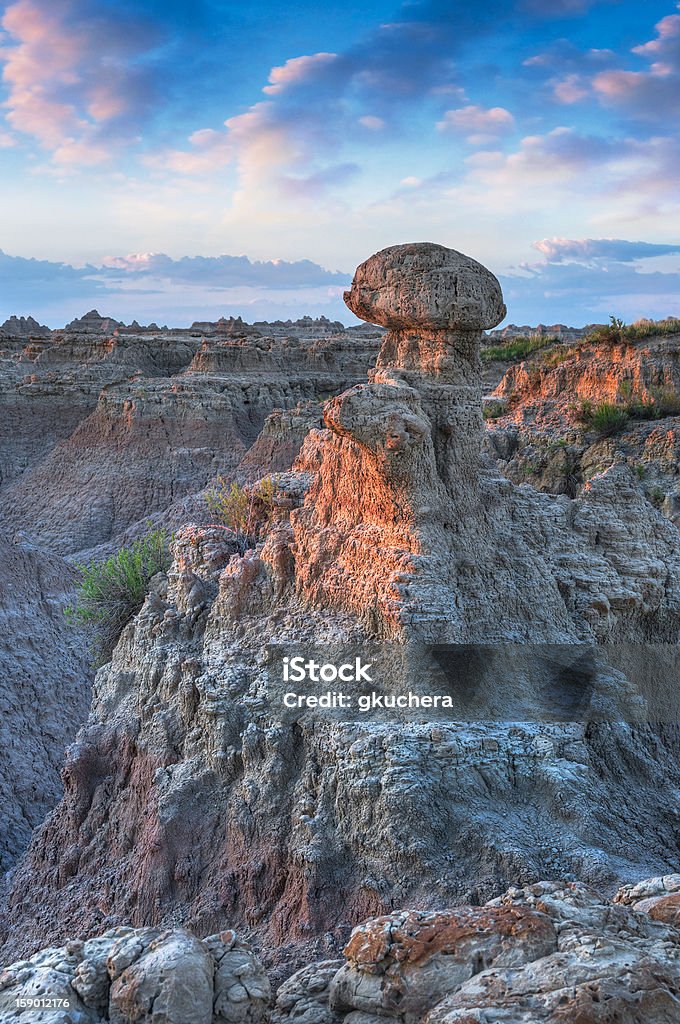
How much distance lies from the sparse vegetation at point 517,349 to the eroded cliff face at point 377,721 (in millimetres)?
20728

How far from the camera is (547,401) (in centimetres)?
2139

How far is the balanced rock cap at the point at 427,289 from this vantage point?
7.34 meters

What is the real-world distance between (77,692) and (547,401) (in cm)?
1300

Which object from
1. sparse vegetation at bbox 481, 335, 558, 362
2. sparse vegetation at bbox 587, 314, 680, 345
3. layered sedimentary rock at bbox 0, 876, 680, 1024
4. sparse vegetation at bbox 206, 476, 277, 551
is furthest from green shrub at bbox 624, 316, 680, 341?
layered sedimentary rock at bbox 0, 876, 680, 1024

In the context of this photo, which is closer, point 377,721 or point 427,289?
point 377,721

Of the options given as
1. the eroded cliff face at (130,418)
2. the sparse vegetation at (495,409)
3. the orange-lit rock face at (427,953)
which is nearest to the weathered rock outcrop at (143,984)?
the orange-lit rock face at (427,953)

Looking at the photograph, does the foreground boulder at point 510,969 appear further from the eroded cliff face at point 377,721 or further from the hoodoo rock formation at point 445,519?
the hoodoo rock formation at point 445,519

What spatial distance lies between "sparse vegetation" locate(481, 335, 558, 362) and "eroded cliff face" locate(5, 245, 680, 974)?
20728 millimetres

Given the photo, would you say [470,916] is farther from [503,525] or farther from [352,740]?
[503,525]

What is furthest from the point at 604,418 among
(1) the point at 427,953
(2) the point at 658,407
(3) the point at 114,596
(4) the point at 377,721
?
(1) the point at 427,953

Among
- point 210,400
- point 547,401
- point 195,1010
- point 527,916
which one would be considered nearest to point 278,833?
point 195,1010

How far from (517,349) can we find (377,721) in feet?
80.0

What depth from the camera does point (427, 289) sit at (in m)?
7.36

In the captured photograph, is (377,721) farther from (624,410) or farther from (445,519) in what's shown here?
(624,410)
